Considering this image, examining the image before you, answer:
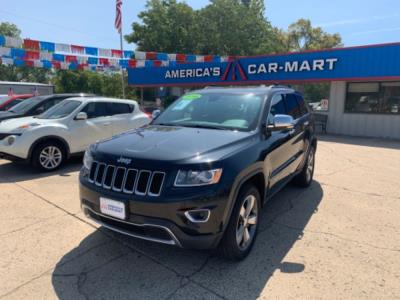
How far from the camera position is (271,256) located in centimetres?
340

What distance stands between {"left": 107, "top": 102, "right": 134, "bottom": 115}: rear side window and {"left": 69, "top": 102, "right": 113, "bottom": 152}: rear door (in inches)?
4.1

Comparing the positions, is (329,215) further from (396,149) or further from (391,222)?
(396,149)

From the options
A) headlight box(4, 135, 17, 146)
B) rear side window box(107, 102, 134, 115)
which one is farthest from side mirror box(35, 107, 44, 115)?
headlight box(4, 135, 17, 146)

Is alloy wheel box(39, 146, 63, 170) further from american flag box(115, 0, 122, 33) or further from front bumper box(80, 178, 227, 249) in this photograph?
american flag box(115, 0, 122, 33)

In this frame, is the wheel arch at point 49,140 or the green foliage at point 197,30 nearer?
the wheel arch at point 49,140

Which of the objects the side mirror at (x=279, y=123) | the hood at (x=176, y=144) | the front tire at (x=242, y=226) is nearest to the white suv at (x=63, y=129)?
the hood at (x=176, y=144)

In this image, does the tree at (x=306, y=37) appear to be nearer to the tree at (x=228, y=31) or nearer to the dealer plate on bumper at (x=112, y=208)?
the tree at (x=228, y=31)

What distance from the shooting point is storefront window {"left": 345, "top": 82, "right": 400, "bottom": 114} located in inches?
520

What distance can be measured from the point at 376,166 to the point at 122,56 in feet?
45.1

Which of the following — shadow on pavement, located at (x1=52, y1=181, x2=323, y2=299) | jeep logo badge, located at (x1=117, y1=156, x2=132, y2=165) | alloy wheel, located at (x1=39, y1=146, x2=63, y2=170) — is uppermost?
jeep logo badge, located at (x1=117, y1=156, x2=132, y2=165)

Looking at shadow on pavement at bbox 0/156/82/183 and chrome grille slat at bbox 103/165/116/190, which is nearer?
chrome grille slat at bbox 103/165/116/190

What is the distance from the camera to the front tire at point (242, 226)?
301cm

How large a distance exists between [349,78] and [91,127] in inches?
424

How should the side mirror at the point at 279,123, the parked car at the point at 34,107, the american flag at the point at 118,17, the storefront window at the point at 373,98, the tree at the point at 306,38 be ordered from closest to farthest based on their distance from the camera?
the side mirror at the point at 279,123 < the parked car at the point at 34,107 < the storefront window at the point at 373,98 < the american flag at the point at 118,17 < the tree at the point at 306,38
